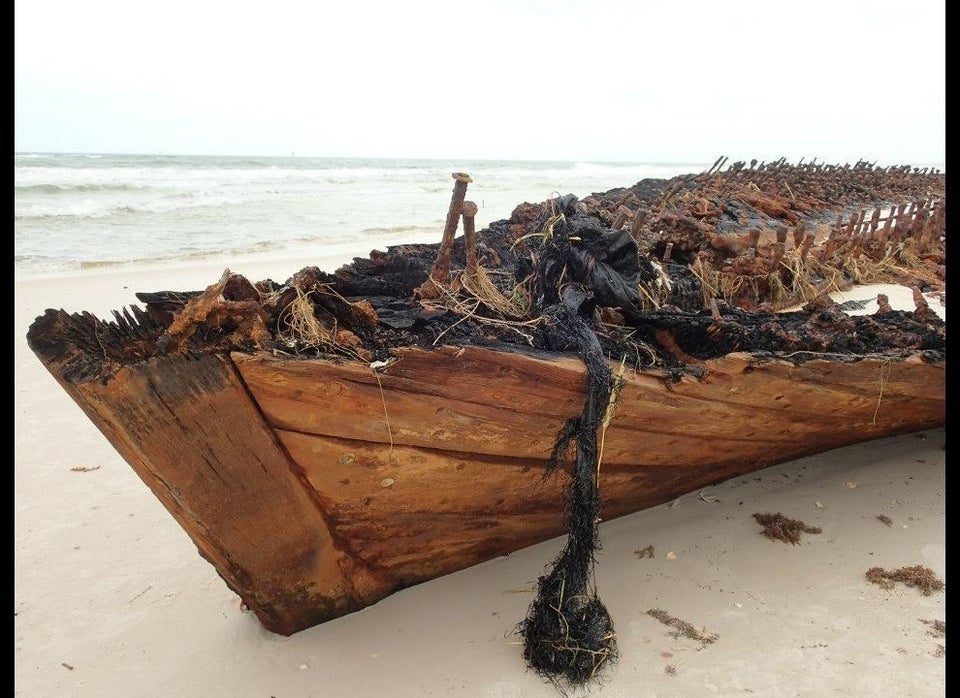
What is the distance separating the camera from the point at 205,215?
18266mm

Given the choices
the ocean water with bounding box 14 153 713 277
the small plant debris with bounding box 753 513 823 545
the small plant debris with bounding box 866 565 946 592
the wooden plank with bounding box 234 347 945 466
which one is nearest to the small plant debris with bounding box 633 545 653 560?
the wooden plank with bounding box 234 347 945 466

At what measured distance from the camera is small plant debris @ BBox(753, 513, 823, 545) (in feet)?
9.77

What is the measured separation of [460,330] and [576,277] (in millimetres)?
603

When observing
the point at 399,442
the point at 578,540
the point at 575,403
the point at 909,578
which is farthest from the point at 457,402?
the point at 909,578

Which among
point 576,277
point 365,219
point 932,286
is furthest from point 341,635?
point 365,219

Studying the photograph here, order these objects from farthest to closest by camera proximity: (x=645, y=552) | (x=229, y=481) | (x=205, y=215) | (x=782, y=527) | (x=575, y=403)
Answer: (x=205, y=215) < (x=782, y=527) < (x=645, y=552) < (x=575, y=403) < (x=229, y=481)

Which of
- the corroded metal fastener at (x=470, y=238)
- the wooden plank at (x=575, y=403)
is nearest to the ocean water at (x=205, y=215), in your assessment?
the corroded metal fastener at (x=470, y=238)

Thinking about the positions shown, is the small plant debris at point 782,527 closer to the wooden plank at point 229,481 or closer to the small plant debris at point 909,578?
the small plant debris at point 909,578

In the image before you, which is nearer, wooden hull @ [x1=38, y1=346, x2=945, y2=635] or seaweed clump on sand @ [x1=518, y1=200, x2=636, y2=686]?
wooden hull @ [x1=38, y1=346, x2=945, y2=635]

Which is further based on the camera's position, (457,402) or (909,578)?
(909,578)

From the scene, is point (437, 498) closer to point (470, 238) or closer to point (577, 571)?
point (577, 571)

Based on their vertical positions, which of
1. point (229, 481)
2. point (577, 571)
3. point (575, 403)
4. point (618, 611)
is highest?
point (575, 403)

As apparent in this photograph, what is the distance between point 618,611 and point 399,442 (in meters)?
1.22

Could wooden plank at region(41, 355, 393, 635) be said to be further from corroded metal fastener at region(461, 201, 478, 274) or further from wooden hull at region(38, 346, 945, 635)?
corroded metal fastener at region(461, 201, 478, 274)
